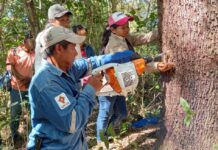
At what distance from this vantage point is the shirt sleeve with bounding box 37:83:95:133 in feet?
6.91

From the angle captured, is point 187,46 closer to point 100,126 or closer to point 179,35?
point 179,35

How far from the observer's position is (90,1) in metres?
5.79

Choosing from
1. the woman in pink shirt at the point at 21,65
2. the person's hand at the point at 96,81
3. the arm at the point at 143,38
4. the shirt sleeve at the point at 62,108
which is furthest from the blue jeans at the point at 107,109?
the shirt sleeve at the point at 62,108

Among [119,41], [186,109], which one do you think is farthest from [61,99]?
[119,41]

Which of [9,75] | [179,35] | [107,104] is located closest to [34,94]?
[179,35]

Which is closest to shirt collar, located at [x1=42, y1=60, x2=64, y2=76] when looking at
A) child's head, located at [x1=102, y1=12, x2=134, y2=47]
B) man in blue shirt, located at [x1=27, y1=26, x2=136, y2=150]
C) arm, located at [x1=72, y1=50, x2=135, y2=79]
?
man in blue shirt, located at [x1=27, y1=26, x2=136, y2=150]

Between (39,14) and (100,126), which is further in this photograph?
(39,14)

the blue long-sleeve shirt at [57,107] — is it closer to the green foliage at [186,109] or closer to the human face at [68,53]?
the human face at [68,53]

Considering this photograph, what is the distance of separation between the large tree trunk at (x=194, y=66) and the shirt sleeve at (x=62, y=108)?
0.92 metres

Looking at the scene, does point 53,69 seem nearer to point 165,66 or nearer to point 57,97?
point 57,97

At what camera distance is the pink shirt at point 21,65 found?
183 inches

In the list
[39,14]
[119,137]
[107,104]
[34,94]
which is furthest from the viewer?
[39,14]

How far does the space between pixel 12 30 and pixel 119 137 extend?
3.18m

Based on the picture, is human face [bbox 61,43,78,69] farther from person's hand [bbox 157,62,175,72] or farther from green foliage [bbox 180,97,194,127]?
person's hand [bbox 157,62,175,72]
